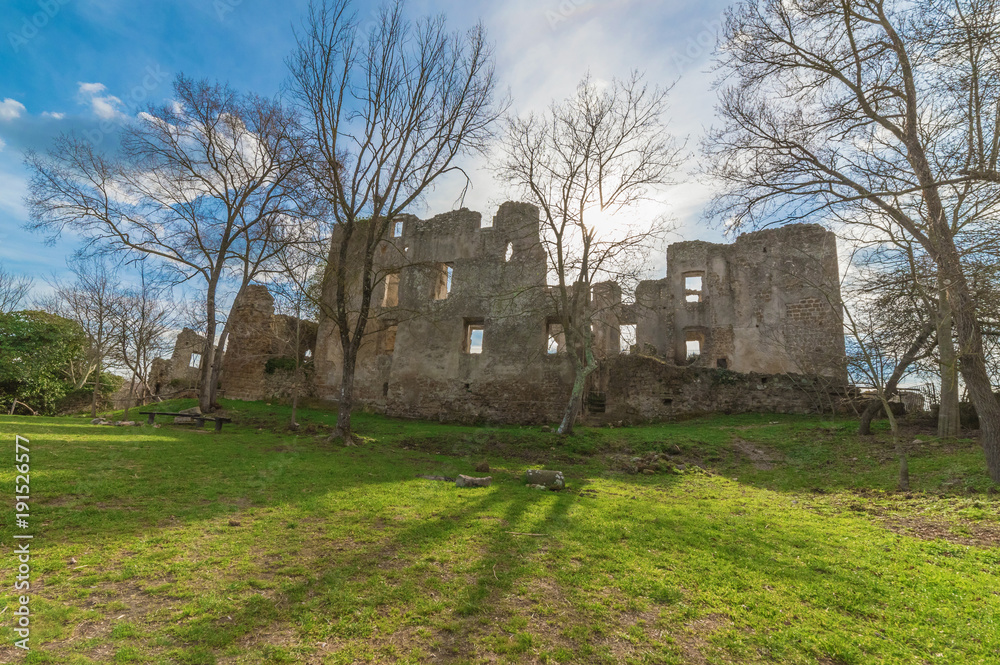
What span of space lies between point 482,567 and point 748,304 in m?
24.9

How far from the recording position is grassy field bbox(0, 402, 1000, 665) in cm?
314

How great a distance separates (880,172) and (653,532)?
667 cm

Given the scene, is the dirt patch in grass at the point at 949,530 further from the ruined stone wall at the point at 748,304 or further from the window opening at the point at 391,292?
the window opening at the point at 391,292

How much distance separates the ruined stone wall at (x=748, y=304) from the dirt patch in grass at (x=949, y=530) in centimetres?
1557

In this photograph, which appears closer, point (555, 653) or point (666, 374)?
point (555, 653)

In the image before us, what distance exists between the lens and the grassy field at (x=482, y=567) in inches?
124

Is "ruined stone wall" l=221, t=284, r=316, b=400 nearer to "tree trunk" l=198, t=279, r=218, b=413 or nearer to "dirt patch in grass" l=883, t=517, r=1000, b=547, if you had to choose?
"tree trunk" l=198, t=279, r=218, b=413

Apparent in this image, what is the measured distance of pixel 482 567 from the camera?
14.4 ft

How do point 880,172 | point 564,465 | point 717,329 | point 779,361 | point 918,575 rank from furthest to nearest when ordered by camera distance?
point 717,329, point 779,361, point 564,465, point 880,172, point 918,575

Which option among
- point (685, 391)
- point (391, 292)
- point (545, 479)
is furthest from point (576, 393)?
point (391, 292)

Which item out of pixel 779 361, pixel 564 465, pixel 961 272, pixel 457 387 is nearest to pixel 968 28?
pixel 961 272

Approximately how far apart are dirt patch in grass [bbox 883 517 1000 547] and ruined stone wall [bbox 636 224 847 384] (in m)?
15.6

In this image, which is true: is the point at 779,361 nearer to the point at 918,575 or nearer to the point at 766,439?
the point at 766,439

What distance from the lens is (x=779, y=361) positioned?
77.2ft
